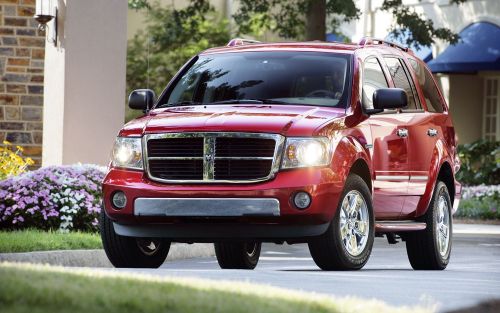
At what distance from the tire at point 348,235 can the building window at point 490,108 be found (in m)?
23.6

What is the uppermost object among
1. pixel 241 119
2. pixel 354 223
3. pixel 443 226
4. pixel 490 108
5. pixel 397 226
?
pixel 241 119

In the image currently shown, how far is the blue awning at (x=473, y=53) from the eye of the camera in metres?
32.6

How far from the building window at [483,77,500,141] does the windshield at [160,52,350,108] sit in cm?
2270

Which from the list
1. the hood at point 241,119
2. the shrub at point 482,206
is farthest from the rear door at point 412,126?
the shrub at point 482,206

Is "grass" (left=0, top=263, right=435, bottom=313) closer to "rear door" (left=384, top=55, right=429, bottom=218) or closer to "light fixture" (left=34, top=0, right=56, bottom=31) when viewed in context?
"rear door" (left=384, top=55, right=429, bottom=218)

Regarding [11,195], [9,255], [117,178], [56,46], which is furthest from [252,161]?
[56,46]

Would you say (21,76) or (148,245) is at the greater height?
(21,76)

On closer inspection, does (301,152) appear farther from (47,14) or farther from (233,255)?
(47,14)

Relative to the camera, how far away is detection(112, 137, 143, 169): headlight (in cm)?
1162

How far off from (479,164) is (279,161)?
73.7ft

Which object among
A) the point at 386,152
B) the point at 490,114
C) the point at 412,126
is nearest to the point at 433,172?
the point at 412,126

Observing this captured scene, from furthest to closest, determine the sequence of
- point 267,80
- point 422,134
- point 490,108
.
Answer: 1. point 490,108
2. point 422,134
3. point 267,80

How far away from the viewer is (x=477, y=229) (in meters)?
23.6

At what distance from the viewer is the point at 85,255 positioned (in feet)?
47.8
